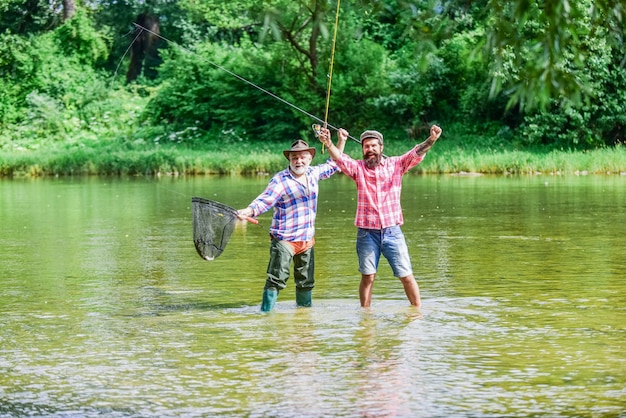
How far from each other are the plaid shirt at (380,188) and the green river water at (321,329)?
33.3 inches

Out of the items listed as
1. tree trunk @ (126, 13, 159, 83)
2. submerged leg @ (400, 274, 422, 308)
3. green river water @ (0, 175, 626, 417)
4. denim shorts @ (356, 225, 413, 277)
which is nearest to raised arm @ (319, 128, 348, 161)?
denim shorts @ (356, 225, 413, 277)

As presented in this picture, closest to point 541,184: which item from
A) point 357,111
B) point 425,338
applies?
point 357,111

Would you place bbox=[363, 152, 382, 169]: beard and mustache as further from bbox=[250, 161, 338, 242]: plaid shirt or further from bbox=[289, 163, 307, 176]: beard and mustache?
bbox=[289, 163, 307, 176]: beard and mustache

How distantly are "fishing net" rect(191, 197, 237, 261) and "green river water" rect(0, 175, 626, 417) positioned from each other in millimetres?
309

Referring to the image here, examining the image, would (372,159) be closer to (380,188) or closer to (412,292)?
(380,188)

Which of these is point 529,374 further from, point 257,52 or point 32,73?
point 32,73

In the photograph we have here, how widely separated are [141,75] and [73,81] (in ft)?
11.7

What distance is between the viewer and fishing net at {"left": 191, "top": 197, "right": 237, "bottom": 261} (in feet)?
35.9

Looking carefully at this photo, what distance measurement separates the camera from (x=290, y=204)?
10617mm

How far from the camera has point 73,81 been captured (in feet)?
178

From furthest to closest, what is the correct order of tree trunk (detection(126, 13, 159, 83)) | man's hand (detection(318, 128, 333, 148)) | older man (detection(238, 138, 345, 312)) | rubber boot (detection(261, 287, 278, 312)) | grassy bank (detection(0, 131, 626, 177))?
1. tree trunk (detection(126, 13, 159, 83))
2. grassy bank (detection(0, 131, 626, 177))
3. rubber boot (detection(261, 287, 278, 312))
4. older man (detection(238, 138, 345, 312))
5. man's hand (detection(318, 128, 333, 148))

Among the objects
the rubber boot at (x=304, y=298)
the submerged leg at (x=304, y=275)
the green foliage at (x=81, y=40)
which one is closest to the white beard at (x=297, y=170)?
the submerged leg at (x=304, y=275)

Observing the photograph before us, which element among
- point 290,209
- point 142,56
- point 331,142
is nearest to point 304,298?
point 290,209

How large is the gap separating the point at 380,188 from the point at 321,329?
4.38ft
